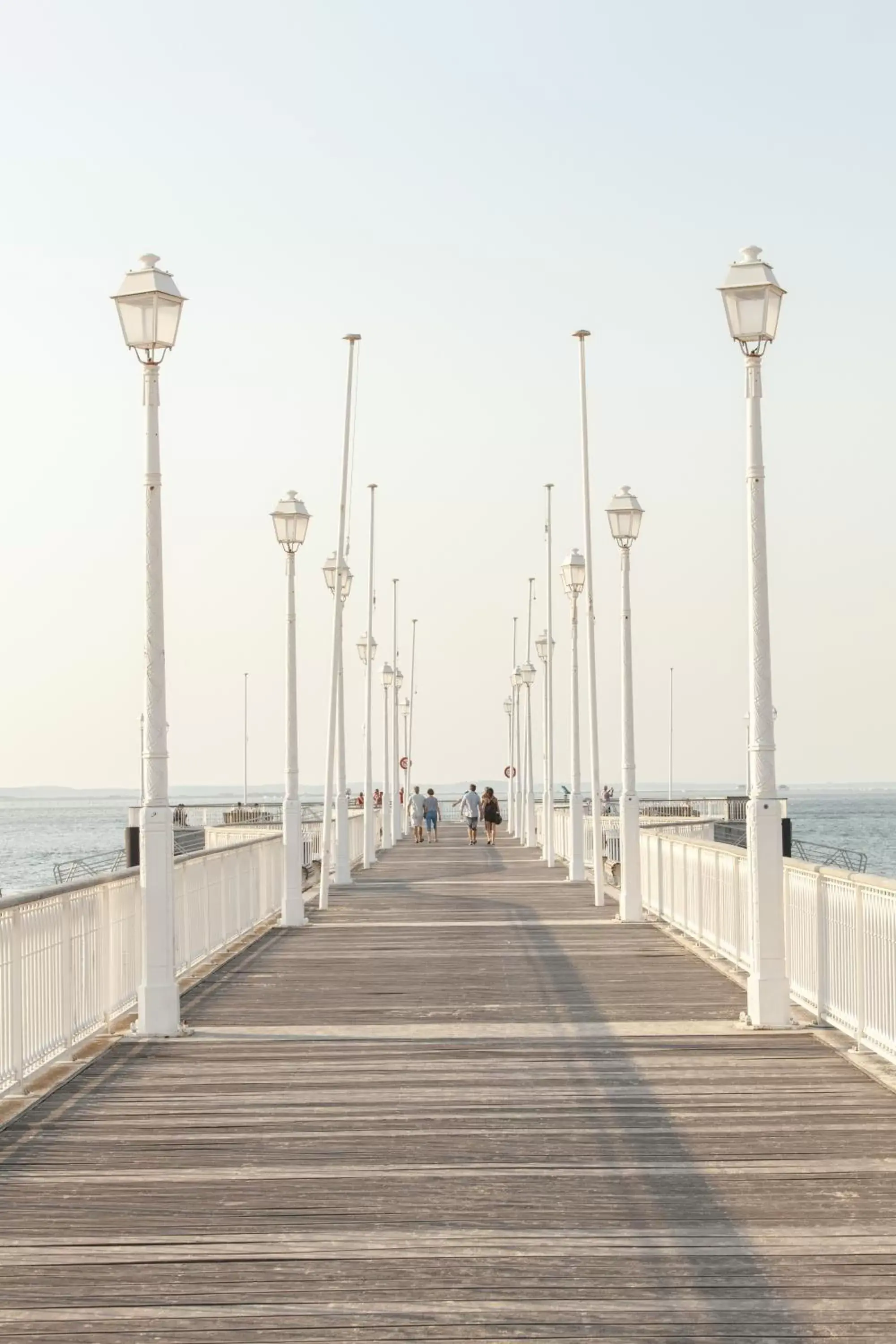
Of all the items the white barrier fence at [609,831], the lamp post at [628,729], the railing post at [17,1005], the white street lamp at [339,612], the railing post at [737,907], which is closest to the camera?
the railing post at [17,1005]

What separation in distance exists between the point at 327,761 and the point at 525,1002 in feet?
48.2

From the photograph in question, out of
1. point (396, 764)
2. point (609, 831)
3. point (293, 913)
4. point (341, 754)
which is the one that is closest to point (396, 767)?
point (396, 764)

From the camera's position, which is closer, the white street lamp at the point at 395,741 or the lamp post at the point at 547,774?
the lamp post at the point at 547,774

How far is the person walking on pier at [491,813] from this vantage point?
4953 cm

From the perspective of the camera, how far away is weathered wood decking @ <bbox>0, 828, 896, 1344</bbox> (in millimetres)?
5910

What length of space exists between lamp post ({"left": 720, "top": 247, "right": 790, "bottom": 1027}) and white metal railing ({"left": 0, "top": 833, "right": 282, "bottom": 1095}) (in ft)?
15.0

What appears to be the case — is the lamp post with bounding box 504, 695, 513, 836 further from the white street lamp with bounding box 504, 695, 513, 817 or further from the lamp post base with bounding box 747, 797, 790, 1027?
the lamp post base with bounding box 747, 797, 790, 1027

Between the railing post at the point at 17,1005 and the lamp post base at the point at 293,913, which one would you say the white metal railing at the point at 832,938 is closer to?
the railing post at the point at 17,1005

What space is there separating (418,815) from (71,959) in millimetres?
47133

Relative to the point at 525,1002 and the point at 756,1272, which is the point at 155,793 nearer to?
the point at 525,1002

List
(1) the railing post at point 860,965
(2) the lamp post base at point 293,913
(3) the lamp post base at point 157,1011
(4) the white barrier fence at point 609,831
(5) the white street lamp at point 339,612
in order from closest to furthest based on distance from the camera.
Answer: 1. (1) the railing post at point 860,965
2. (3) the lamp post base at point 157,1011
3. (2) the lamp post base at point 293,913
4. (5) the white street lamp at point 339,612
5. (4) the white barrier fence at point 609,831

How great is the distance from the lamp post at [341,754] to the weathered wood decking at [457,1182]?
1468cm

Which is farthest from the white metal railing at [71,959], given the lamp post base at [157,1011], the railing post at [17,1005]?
the lamp post base at [157,1011]

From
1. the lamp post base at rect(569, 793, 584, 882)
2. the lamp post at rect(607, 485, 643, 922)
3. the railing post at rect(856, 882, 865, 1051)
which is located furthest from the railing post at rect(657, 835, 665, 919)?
the railing post at rect(856, 882, 865, 1051)
